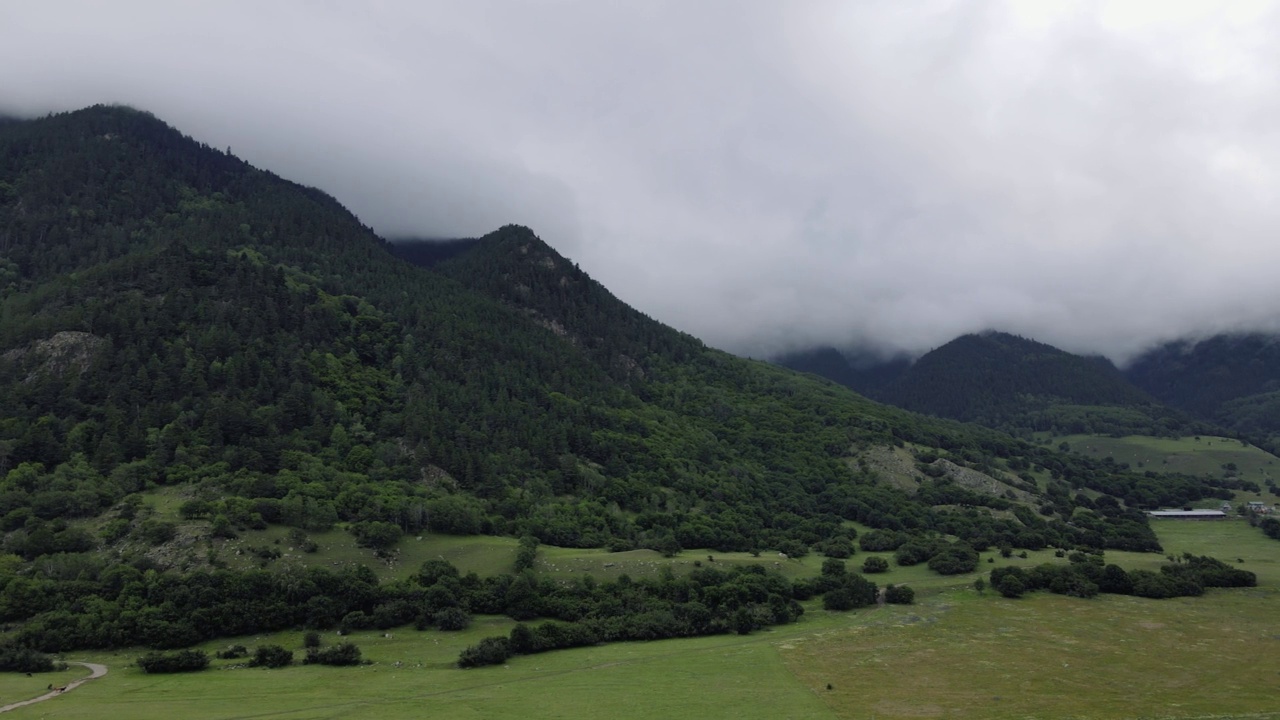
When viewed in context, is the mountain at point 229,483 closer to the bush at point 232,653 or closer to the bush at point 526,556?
the bush at point 526,556

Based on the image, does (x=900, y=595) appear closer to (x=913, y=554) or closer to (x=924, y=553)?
(x=913, y=554)

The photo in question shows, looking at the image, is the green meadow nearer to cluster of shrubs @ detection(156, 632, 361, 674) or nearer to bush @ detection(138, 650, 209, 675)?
bush @ detection(138, 650, 209, 675)

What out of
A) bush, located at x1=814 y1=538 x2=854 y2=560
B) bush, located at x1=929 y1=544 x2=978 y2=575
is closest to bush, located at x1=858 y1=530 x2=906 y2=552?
bush, located at x1=814 y1=538 x2=854 y2=560

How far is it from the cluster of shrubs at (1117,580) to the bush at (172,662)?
4773 inches

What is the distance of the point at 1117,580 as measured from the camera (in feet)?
401

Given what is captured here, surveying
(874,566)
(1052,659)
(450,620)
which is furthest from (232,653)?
(874,566)

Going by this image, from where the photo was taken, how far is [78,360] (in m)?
157

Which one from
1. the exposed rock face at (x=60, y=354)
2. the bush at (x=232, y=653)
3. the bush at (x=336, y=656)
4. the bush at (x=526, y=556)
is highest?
the exposed rock face at (x=60, y=354)

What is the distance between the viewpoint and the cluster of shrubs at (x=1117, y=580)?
392 feet

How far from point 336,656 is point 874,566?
3961 inches

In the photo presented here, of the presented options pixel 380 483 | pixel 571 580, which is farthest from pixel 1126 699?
pixel 380 483

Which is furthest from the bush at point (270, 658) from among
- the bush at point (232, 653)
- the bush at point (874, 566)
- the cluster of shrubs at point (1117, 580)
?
the cluster of shrubs at point (1117, 580)

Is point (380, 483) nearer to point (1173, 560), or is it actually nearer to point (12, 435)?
point (12, 435)

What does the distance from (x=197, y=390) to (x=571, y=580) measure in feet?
335
